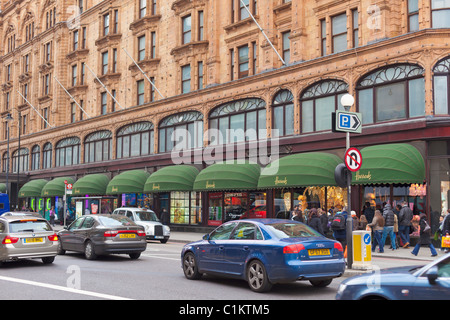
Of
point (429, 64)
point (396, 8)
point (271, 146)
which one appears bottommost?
point (271, 146)

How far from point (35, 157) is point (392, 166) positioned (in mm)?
41959

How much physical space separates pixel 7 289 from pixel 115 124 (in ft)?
105

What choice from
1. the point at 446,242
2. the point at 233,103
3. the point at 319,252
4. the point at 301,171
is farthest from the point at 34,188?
the point at 319,252

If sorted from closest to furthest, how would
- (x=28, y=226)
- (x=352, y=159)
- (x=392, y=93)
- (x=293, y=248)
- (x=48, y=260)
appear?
(x=293, y=248)
(x=352, y=159)
(x=28, y=226)
(x=48, y=260)
(x=392, y=93)

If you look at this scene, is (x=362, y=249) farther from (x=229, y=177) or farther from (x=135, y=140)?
(x=135, y=140)

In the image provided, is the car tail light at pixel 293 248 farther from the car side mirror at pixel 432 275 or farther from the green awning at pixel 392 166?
the green awning at pixel 392 166

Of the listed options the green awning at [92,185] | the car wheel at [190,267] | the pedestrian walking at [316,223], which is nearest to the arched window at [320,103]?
the pedestrian walking at [316,223]

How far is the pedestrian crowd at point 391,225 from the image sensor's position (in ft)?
59.9

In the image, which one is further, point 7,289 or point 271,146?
point 271,146

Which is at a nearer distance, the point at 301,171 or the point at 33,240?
the point at 33,240

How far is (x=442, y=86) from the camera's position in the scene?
21.9 m

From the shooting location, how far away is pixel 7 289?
10.7 metres
